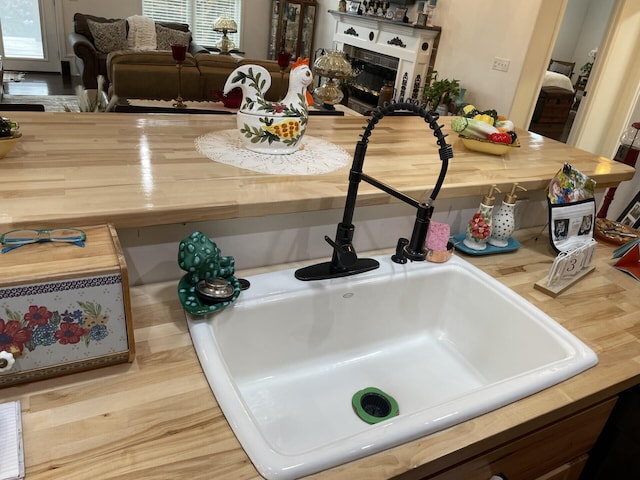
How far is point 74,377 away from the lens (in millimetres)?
744

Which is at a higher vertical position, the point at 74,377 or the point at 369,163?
the point at 369,163

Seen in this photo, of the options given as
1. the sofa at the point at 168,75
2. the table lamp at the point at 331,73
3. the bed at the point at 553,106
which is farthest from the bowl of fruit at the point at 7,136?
the bed at the point at 553,106

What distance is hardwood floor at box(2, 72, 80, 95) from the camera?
5.78 meters

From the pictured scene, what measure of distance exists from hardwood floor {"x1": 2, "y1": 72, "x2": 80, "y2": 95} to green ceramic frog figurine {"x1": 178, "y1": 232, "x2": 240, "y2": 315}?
19.8 ft

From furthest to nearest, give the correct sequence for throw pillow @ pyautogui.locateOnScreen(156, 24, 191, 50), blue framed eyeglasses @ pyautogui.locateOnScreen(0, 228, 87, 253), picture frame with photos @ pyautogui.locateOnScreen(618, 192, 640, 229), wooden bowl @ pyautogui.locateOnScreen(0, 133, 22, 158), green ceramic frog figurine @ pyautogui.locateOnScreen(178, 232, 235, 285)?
throw pillow @ pyautogui.locateOnScreen(156, 24, 191, 50), picture frame with photos @ pyautogui.locateOnScreen(618, 192, 640, 229), wooden bowl @ pyautogui.locateOnScreen(0, 133, 22, 158), green ceramic frog figurine @ pyautogui.locateOnScreen(178, 232, 235, 285), blue framed eyeglasses @ pyautogui.locateOnScreen(0, 228, 87, 253)

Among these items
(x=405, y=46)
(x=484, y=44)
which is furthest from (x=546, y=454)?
(x=405, y=46)

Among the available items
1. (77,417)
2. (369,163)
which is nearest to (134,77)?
(369,163)

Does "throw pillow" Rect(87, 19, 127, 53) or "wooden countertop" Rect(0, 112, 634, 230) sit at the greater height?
"wooden countertop" Rect(0, 112, 634, 230)

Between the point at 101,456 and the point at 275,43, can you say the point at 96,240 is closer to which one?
the point at 101,456

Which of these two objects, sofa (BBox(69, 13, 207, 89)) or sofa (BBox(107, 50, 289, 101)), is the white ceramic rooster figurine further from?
sofa (BBox(69, 13, 207, 89))

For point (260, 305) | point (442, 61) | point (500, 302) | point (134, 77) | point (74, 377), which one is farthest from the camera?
point (442, 61)

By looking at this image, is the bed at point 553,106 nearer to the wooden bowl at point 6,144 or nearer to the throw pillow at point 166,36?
the throw pillow at point 166,36

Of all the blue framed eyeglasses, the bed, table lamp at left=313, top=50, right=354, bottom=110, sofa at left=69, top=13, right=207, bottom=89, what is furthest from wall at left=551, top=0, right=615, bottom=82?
the blue framed eyeglasses

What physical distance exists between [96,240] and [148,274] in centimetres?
23
